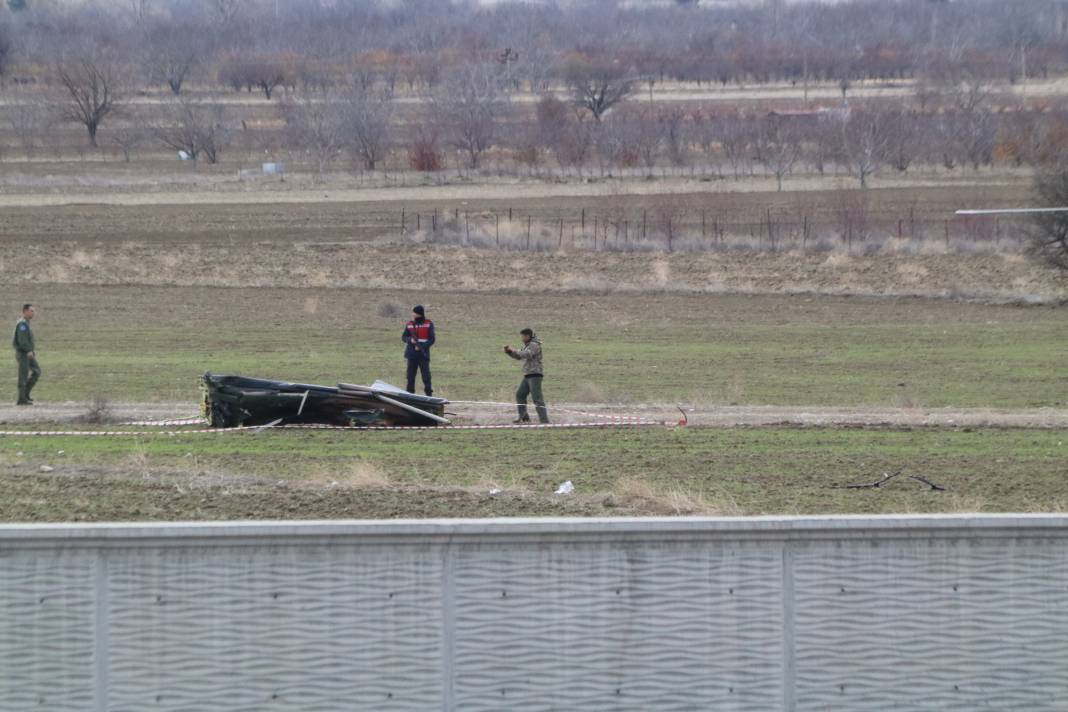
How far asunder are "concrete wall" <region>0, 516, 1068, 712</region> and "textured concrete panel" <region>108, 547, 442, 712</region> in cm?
1

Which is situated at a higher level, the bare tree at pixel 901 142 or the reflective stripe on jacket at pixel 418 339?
the bare tree at pixel 901 142

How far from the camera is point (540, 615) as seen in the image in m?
8.57

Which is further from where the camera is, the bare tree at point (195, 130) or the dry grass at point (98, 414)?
the bare tree at point (195, 130)

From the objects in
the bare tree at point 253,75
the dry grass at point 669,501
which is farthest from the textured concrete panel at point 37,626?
the bare tree at point 253,75

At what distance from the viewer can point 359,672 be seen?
28.0 ft

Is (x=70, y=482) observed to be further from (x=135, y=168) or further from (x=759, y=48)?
(x=759, y=48)

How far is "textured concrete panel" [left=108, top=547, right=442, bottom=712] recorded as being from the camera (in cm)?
841

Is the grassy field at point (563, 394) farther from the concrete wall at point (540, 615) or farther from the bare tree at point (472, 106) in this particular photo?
the bare tree at point (472, 106)

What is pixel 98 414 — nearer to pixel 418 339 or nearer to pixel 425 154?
pixel 418 339

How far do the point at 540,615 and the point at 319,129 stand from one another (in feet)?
257

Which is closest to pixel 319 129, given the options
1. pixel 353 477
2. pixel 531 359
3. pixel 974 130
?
pixel 974 130

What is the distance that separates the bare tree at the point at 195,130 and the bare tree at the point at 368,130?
26.6 ft

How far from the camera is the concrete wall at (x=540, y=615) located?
8.38 meters

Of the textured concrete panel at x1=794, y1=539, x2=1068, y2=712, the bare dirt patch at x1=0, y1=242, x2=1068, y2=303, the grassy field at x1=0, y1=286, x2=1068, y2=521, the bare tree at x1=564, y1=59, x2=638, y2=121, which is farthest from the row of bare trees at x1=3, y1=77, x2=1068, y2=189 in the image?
the textured concrete panel at x1=794, y1=539, x2=1068, y2=712
